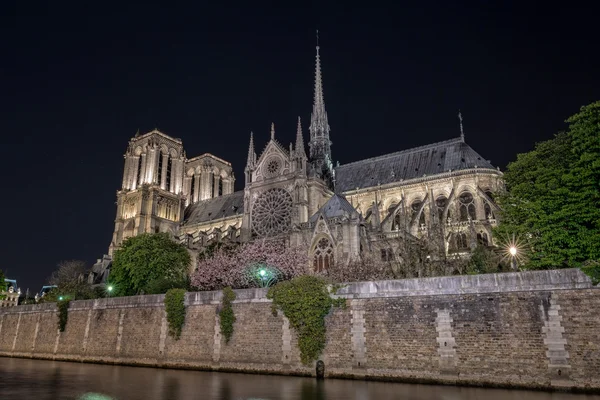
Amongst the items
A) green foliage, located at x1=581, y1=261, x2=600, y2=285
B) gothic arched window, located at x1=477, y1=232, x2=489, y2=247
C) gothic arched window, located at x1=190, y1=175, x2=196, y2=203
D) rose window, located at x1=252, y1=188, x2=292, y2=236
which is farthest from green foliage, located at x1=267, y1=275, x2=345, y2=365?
gothic arched window, located at x1=190, y1=175, x2=196, y2=203

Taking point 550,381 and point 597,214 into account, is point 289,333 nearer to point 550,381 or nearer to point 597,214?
point 550,381

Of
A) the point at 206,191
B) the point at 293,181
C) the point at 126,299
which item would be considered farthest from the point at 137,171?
the point at 126,299

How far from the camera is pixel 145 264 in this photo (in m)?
34.8

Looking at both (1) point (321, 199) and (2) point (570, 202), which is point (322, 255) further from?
(2) point (570, 202)

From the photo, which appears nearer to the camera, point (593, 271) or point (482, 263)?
point (593, 271)

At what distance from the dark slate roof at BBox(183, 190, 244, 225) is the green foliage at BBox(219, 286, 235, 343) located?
37863 mm

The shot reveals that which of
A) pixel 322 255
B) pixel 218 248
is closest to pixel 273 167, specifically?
pixel 218 248

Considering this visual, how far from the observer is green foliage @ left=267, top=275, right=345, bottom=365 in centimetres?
1750

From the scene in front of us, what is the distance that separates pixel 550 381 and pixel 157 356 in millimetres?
17346

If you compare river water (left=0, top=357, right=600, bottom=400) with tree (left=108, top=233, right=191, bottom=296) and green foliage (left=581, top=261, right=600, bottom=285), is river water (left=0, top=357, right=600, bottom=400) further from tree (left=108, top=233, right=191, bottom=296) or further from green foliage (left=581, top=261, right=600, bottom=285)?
tree (left=108, top=233, right=191, bottom=296)

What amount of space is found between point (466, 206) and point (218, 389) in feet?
111

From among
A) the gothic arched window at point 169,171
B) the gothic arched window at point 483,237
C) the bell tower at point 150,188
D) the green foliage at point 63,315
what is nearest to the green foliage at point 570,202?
the gothic arched window at point 483,237

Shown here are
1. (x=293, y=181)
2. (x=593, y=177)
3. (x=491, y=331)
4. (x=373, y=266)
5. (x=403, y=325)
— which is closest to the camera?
(x=491, y=331)

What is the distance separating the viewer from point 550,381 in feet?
45.3
